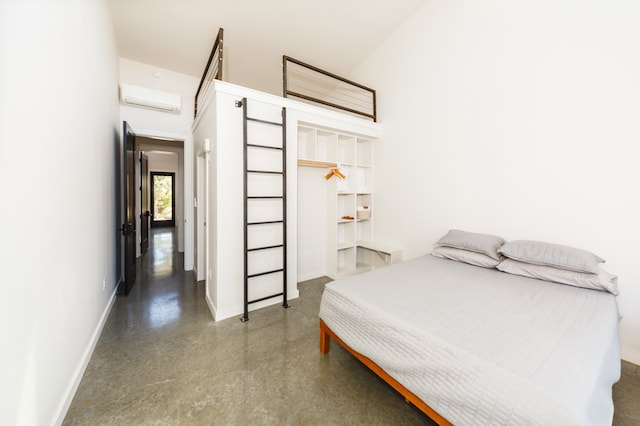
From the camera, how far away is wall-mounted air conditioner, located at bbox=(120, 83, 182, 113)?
11.6 feet

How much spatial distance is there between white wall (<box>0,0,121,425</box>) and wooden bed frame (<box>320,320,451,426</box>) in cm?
167

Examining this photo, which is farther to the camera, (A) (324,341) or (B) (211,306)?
(B) (211,306)

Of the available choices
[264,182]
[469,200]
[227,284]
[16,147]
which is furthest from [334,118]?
[16,147]

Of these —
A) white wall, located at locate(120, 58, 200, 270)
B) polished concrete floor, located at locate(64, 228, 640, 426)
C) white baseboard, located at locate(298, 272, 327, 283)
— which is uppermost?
white wall, located at locate(120, 58, 200, 270)

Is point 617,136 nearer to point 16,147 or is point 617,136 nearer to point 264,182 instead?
point 264,182

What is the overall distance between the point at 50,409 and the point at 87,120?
2063 mm

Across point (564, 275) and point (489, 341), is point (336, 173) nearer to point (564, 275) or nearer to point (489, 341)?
point (564, 275)

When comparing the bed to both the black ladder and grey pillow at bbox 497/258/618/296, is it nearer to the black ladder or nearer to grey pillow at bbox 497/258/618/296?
grey pillow at bbox 497/258/618/296

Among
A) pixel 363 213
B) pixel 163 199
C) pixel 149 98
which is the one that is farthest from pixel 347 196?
pixel 163 199

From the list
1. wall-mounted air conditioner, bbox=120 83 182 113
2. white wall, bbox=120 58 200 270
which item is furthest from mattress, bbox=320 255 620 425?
wall-mounted air conditioner, bbox=120 83 182 113

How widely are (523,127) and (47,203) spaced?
3.80m

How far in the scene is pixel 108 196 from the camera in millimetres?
2859

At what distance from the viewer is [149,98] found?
12.0ft

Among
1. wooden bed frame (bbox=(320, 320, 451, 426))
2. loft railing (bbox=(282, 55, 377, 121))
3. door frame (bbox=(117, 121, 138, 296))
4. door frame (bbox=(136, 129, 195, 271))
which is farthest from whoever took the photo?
loft railing (bbox=(282, 55, 377, 121))
